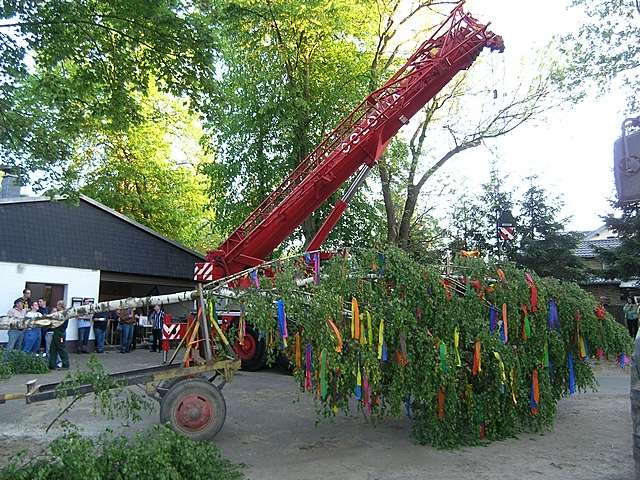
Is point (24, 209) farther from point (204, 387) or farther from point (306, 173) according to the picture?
point (204, 387)

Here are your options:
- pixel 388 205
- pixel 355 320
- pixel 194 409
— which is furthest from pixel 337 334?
pixel 388 205

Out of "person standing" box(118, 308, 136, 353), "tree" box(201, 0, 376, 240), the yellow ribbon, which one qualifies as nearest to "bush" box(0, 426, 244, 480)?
the yellow ribbon

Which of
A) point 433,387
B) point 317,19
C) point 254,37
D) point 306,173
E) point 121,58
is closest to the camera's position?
point 433,387

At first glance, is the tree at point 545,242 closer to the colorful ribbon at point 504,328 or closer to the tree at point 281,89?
the tree at point 281,89

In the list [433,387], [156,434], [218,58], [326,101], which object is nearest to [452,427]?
[433,387]

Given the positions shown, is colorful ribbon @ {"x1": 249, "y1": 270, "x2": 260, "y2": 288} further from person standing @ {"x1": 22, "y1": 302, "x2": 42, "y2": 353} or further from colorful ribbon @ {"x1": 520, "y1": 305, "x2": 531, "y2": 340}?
person standing @ {"x1": 22, "y1": 302, "x2": 42, "y2": 353}

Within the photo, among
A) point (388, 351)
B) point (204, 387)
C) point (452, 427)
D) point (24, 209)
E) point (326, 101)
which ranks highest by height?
point (326, 101)

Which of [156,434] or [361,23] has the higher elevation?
[361,23]

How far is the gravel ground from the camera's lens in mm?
5766

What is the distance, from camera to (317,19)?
16828mm

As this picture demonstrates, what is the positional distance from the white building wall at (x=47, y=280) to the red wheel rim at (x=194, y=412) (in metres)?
10.8

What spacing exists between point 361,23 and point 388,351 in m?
14.5

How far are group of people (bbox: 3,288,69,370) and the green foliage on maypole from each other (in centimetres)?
807

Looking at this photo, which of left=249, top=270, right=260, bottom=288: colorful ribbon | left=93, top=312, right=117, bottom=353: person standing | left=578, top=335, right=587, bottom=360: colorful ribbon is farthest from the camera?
left=93, top=312, right=117, bottom=353: person standing
